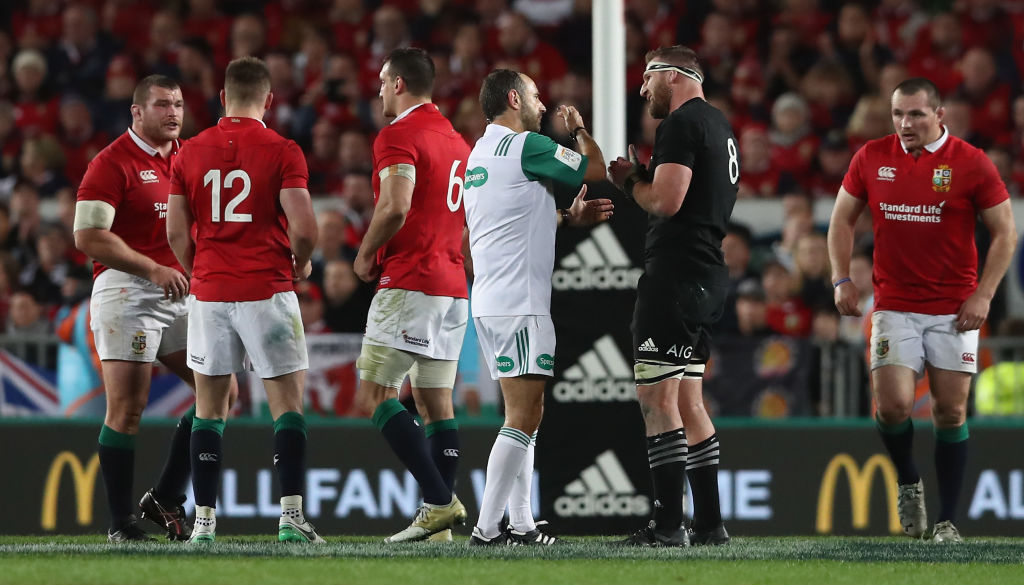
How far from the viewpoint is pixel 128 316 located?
775cm

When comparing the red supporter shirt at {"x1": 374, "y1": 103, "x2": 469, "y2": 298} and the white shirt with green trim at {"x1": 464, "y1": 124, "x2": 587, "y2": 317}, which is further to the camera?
the red supporter shirt at {"x1": 374, "y1": 103, "x2": 469, "y2": 298}

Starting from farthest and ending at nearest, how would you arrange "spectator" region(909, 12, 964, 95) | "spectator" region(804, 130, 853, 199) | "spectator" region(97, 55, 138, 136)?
"spectator" region(97, 55, 138, 136) → "spectator" region(909, 12, 964, 95) → "spectator" region(804, 130, 853, 199)

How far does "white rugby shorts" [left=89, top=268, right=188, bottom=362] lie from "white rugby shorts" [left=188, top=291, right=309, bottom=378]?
623mm

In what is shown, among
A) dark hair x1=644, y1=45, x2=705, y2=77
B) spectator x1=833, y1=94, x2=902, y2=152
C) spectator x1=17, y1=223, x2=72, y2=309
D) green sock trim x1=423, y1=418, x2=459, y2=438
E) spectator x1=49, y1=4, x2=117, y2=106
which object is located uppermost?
spectator x1=49, y1=4, x2=117, y2=106

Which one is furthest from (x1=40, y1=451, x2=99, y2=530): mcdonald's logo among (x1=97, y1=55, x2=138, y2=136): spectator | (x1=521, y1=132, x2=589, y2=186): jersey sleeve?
(x1=97, y1=55, x2=138, y2=136): spectator

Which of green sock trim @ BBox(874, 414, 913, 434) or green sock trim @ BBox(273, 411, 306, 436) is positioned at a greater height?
green sock trim @ BBox(273, 411, 306, 436)

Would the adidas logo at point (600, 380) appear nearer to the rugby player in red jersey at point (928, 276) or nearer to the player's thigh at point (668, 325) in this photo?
the rugby player in red jersey at point (928, 276)

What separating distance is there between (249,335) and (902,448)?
10.8 ft

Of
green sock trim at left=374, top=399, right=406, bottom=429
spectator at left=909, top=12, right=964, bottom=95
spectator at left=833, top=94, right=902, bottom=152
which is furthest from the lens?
spectator at left=909, top=12, right=964, bottom=95

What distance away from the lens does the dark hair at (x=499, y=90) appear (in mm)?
7254

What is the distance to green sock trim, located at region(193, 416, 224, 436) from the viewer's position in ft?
23.7

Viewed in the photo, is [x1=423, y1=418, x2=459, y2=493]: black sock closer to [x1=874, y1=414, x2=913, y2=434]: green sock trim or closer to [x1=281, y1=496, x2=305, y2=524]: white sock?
[x1=281, y1=496, x2=305, y2=524]: white sock

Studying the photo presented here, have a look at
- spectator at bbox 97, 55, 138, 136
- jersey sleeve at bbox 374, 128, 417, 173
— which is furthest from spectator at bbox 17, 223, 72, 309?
jersey sleeve at bbox 374, 128, 417, 173

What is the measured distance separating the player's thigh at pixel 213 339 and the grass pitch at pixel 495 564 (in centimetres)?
82
